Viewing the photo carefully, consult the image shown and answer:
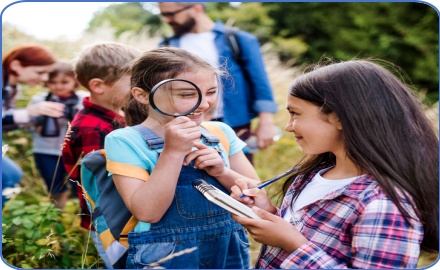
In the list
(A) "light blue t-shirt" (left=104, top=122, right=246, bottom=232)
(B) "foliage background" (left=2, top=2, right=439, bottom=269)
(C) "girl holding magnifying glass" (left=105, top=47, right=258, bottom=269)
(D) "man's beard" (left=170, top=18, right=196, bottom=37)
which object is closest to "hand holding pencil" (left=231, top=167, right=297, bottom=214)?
(C) "girl holding magnifying glass" (left=105, top=47, right=258, bottom=269)

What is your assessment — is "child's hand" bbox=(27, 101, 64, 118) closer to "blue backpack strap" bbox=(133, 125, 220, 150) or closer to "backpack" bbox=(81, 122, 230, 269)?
"backpack" bbox=(81, 122, 230, 269)

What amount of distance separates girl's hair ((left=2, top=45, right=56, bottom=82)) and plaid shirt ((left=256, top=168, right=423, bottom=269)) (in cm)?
309

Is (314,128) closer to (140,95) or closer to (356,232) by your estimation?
(356,232)

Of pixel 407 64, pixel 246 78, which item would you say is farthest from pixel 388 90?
pixel 407 64

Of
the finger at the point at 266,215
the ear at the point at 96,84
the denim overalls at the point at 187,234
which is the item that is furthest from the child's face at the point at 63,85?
the finger at the point at 266,215

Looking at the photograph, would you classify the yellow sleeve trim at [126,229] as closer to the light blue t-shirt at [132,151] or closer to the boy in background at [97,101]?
the light blue t-shirt at [132,151]

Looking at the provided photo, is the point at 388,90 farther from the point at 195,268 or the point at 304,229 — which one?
the point at 195,268

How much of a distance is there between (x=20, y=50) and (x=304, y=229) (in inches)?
127

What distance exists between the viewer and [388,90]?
76.9 inches

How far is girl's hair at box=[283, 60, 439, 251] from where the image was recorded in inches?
73.0

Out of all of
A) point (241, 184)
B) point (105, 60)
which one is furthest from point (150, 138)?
point (105, 60)

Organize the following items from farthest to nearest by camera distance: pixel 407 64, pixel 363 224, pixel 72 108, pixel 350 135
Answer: pixel 407 64 < pixel 72 108 < pixel 350 135 < pixel 363 224

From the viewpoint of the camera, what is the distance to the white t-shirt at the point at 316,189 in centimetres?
196

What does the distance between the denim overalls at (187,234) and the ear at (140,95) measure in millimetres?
156
